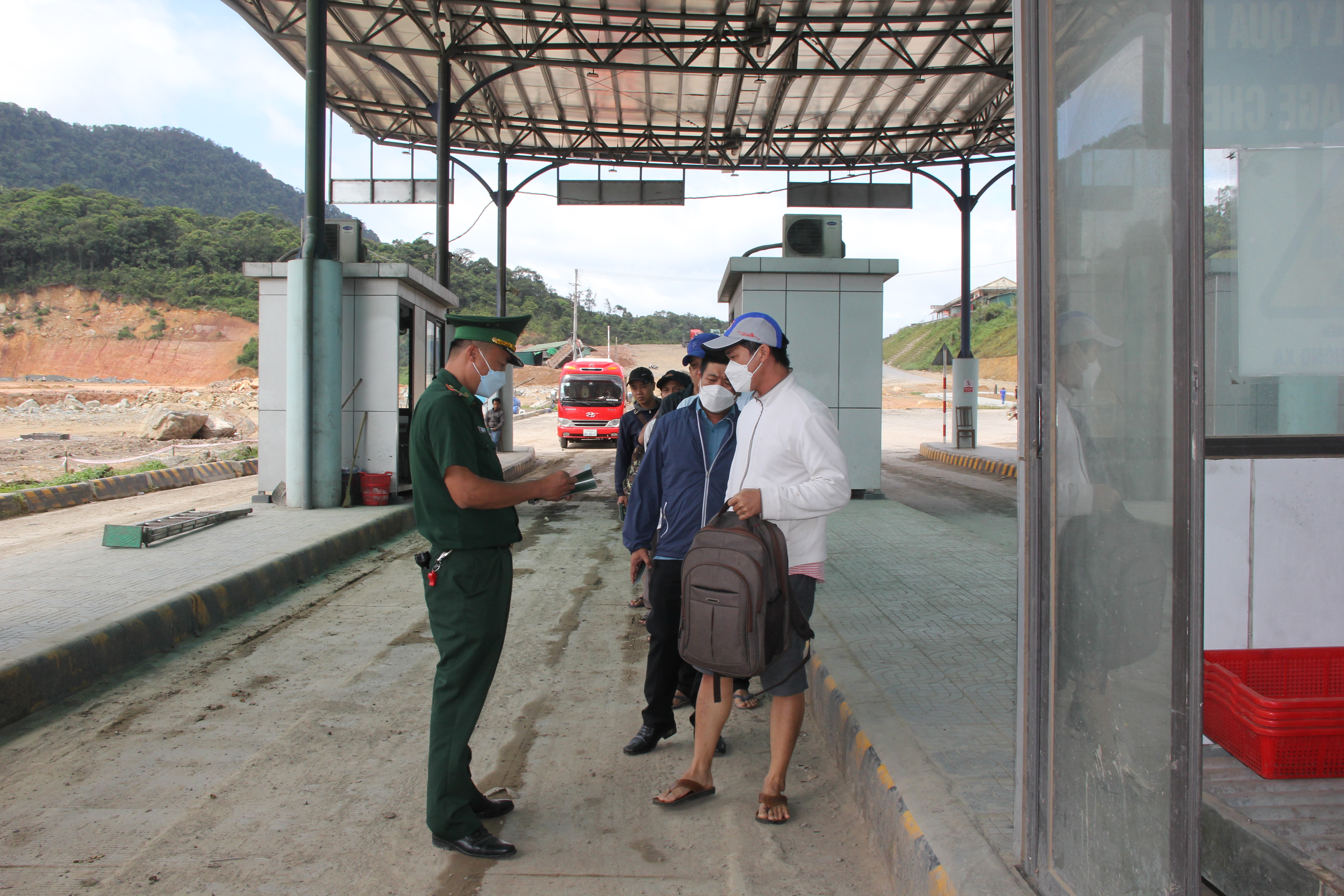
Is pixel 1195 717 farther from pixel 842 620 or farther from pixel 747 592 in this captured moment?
pixel 842 620

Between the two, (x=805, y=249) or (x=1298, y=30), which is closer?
(x=1298, y=30)

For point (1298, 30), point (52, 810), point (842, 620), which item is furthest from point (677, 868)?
point (1298, 30)

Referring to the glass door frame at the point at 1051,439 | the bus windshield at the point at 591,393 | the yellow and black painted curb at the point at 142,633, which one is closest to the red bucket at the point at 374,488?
the yellow and black painted curb at the point at 142,633

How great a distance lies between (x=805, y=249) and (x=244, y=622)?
28.8ft

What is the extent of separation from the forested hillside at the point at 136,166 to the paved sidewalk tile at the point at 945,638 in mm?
95852

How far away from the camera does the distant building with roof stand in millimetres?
83438

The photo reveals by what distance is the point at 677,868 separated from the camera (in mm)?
2967

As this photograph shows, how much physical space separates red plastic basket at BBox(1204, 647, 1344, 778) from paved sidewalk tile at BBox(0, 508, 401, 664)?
5.42 metres

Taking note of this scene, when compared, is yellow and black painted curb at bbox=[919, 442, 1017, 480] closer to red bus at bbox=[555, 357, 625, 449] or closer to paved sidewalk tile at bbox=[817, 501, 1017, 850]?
red bus at bbox=[555, 357, 625, 449]

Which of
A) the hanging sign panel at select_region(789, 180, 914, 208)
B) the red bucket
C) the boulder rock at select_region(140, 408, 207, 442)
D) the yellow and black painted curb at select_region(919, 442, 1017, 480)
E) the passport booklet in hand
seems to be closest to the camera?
the passport booklet in hand

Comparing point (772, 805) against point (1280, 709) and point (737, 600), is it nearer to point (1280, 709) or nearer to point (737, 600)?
point (737, 600)

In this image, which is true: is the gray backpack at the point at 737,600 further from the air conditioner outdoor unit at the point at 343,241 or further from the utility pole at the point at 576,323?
the utility pole at the point at 576,323

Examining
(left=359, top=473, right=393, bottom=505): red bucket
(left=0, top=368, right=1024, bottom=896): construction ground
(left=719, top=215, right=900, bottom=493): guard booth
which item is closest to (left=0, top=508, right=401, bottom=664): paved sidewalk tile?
(left=0, top=368, right=1024, bottom=896): construction ground

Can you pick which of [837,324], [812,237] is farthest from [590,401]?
[837,324]
